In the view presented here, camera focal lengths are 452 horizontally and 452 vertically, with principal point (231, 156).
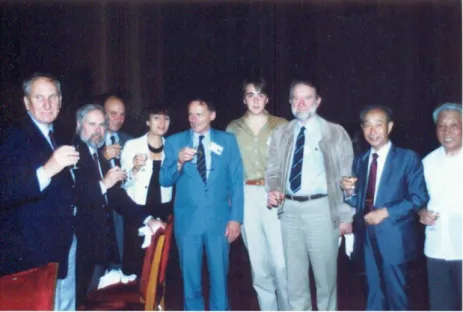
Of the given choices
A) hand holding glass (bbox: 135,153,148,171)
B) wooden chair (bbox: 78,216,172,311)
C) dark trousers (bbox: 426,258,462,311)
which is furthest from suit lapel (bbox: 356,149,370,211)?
hand holding glass (bbox: 135,153,148,171)

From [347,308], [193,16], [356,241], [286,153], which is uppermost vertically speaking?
[193,16]

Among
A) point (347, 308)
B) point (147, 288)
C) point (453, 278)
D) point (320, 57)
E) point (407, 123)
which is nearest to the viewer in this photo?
point (147, 288)

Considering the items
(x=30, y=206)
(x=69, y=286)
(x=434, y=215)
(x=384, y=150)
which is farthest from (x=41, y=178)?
(x=434, y=215)

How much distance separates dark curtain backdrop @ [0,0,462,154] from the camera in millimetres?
4066

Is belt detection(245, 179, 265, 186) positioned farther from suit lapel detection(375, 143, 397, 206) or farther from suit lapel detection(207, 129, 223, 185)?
suit lapel detection(375, 143, 397, 206)

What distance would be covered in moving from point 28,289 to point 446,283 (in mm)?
2257

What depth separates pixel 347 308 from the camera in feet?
10.7

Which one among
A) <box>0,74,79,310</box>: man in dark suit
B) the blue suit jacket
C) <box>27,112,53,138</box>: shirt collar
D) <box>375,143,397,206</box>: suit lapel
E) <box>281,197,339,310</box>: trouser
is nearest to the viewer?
<box>0,74,79,310</box>: man in dark suit

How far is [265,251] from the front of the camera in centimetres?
311

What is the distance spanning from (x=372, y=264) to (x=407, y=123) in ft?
5.70

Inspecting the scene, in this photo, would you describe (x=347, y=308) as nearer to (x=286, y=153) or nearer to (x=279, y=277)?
(x=279, y=277)

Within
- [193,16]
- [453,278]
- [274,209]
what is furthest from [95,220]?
[193,16]

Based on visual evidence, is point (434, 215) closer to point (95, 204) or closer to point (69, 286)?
point (95, 204)

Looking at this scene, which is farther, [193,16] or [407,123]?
[193,16]
